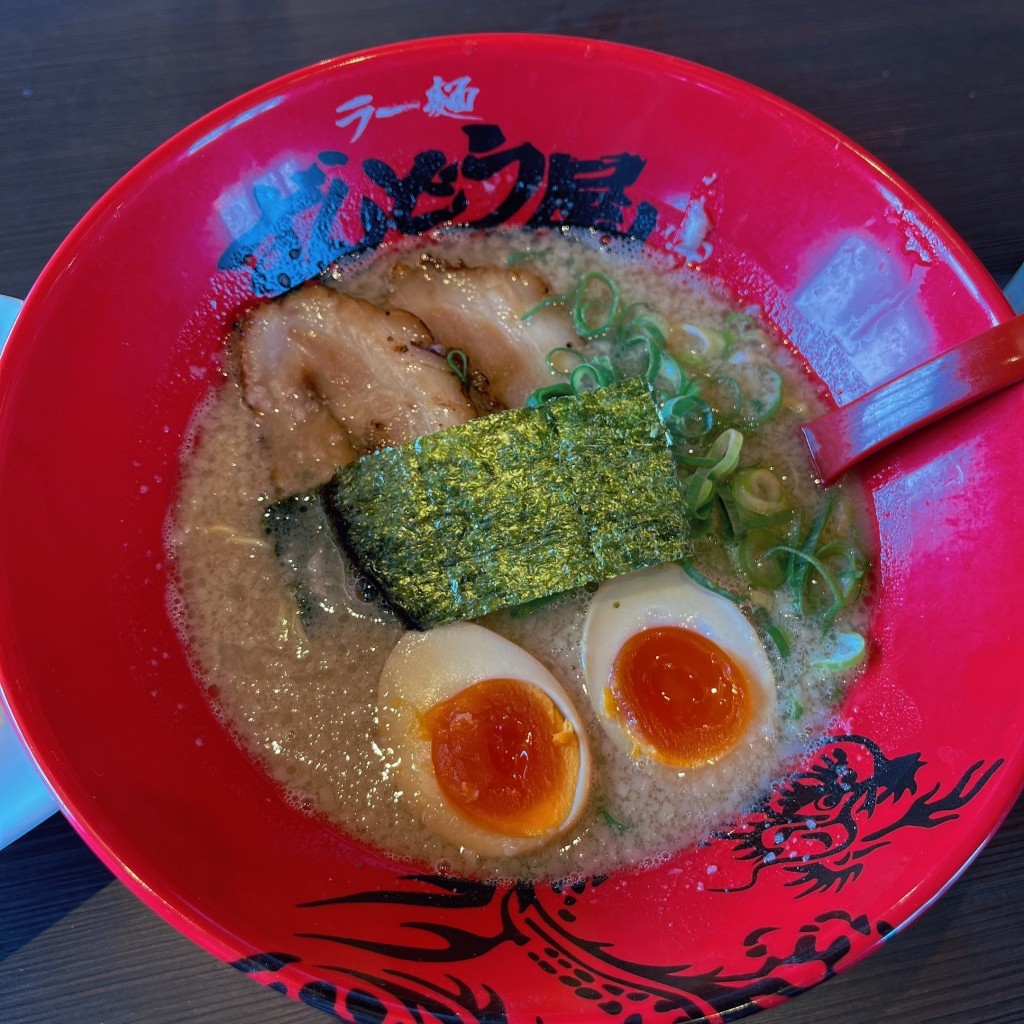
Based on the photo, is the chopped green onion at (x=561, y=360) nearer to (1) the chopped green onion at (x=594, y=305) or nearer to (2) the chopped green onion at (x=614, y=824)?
(1) the chopped green onion at (x=594, y=305)

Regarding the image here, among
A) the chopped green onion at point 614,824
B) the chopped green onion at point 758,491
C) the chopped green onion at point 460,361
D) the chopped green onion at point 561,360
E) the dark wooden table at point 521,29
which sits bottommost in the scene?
the chopped green onion at point 614,824

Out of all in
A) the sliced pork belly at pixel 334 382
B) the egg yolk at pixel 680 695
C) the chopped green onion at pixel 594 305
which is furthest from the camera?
the chopped green onion at pixel 594 305

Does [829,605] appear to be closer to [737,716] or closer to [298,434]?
[737,716]

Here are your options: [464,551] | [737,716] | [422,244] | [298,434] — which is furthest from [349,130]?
[737,716]

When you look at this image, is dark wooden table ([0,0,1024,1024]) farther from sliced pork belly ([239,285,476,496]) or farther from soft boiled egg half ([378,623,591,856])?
soft boiled egg half ([378,623,591,856])

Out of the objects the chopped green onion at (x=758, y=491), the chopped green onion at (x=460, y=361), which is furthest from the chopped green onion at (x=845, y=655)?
the chopped green onion at (x=460, y=361)

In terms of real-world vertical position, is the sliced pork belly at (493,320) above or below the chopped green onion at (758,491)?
above

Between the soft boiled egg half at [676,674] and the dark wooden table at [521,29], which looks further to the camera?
the dark wooden table at [521,29]

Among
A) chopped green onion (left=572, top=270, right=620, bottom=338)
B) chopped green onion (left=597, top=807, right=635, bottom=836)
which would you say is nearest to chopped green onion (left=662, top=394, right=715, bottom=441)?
chopped green onion (left=572, top=270, right=620, bottom=338)
